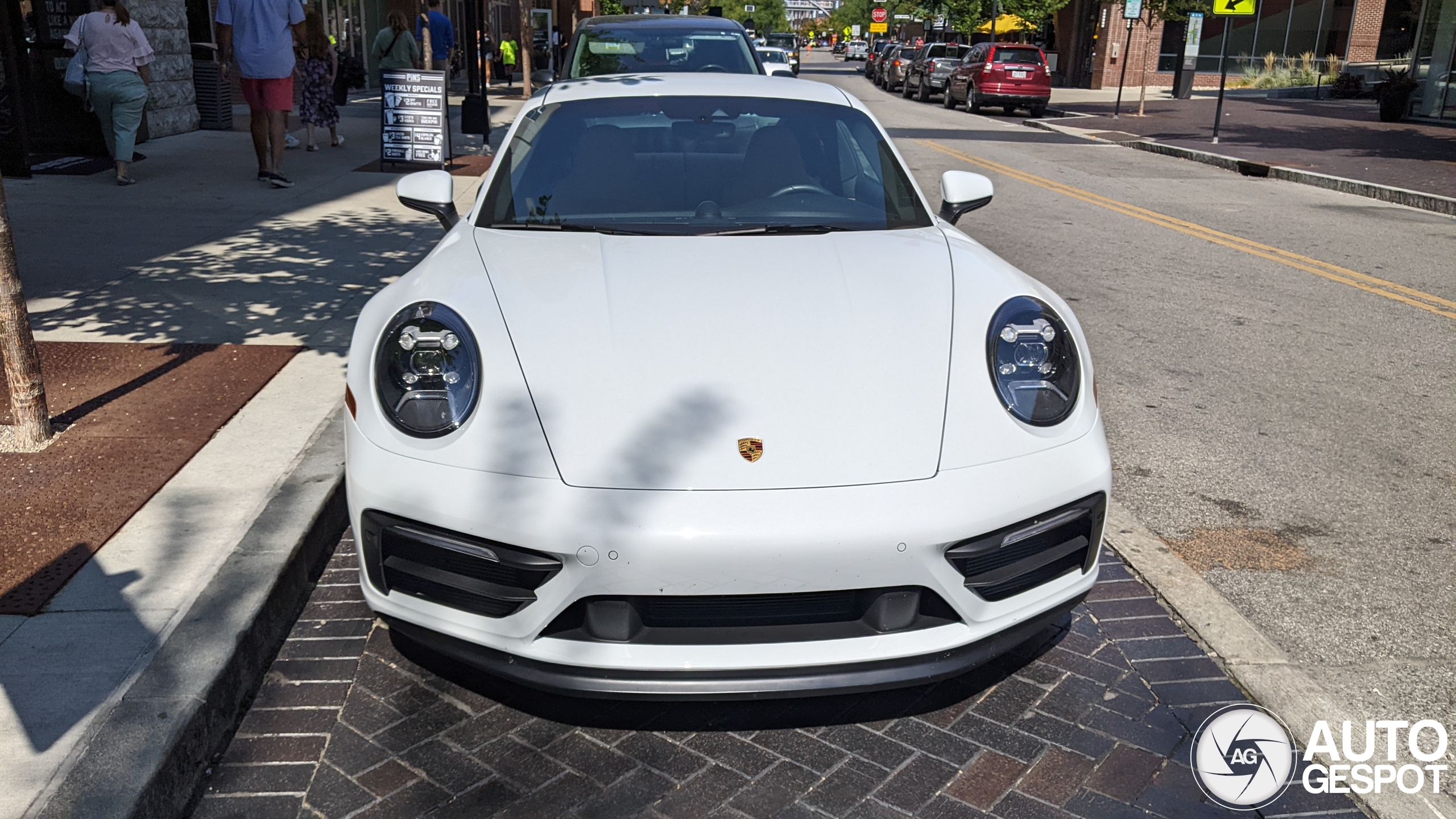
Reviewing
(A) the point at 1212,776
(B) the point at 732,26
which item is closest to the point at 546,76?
(B) the point at 732,26

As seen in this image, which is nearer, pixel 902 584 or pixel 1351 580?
pixel 902 584

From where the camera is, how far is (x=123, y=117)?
10.2m

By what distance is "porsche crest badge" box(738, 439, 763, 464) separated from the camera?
2523 mm

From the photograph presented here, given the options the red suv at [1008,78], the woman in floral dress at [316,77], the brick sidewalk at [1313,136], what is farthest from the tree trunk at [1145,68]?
the woman in floral dress at [316,77]

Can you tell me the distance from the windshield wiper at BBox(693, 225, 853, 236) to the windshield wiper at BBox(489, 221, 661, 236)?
0.67 feet

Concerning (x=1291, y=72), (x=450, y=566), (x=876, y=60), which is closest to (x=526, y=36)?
(x=450, y=566)

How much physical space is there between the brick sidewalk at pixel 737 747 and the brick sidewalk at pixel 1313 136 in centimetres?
1332

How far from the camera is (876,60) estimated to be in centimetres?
4581

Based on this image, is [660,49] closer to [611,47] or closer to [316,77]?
[611,47]

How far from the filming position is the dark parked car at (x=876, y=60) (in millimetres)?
43781

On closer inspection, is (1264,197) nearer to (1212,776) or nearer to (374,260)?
(374,260)

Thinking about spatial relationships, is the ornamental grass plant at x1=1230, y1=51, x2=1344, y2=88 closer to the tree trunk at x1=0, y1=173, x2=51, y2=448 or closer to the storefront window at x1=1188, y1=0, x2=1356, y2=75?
the storefront window at x1=1188, y1=0, x2=1356, y2=75

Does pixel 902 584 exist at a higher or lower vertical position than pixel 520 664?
higher

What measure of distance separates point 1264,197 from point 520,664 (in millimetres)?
13523
